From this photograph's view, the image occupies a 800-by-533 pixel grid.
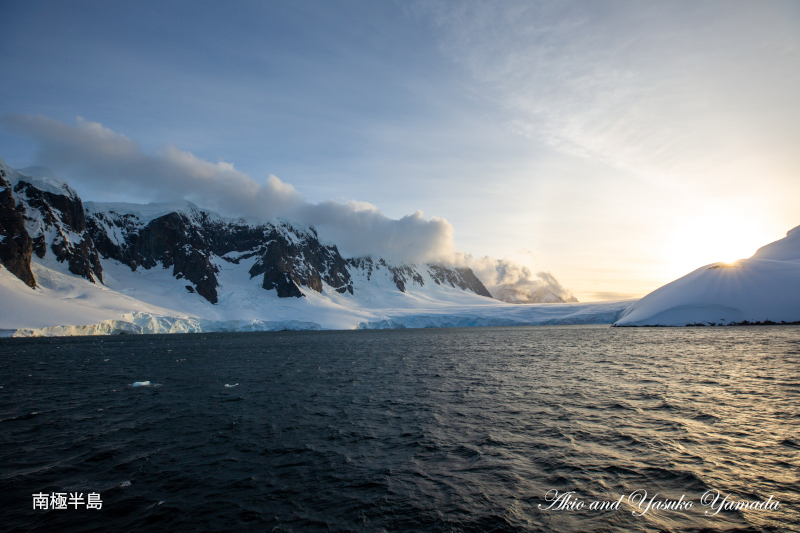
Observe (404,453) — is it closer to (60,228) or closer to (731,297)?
(731,297)

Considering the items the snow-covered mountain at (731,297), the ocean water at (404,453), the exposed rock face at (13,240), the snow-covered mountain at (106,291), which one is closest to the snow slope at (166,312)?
the snow-covered mountain at (106,291)

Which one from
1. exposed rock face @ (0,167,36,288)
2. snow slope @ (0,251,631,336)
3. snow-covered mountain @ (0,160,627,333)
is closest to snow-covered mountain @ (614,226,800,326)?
snow slope @ (0,251,631,336)

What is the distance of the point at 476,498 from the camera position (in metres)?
10.9

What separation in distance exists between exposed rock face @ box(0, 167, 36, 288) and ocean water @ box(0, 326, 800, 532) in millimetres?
134695

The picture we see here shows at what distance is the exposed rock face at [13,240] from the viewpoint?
12444 centimetres

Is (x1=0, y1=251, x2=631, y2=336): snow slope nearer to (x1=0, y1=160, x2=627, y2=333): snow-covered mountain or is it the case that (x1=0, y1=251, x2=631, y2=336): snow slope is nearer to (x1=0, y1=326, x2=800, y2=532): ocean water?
(x1=0, y1=160, x2=627, y2=333): snow-covered mountain

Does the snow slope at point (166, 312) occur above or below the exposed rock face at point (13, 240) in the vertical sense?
below

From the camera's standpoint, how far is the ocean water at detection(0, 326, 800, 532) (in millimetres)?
10023

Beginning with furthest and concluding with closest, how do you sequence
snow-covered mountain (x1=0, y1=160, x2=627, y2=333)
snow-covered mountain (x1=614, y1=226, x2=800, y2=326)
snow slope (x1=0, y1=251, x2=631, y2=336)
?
snow-covered mountain (x1=0, y1=160, x2=627, y2=333)
snow slope (x1=0, y1=251, x2=631, y2=336)
snow-covered mountain (x1=614, y1=226, x2=800, y2=326)

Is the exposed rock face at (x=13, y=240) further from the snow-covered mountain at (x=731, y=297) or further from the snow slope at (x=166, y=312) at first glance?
the snow-covered mountain at (x=731, y=297)

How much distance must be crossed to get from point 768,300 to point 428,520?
120 m

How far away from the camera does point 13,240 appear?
12912 centimetres

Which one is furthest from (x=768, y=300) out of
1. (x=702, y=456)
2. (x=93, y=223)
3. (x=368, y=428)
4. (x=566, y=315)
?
(x=93, y=223)

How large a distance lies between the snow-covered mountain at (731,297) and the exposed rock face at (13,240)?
193656 millimetres
